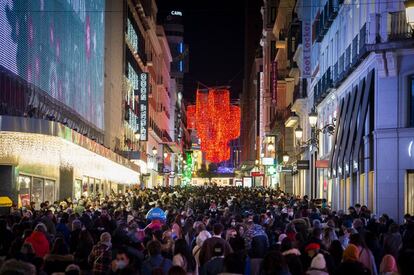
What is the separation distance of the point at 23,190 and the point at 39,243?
792 inches

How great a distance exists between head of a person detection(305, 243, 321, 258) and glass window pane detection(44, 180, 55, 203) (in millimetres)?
27695

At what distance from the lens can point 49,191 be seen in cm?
4003

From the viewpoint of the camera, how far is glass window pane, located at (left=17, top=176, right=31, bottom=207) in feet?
108

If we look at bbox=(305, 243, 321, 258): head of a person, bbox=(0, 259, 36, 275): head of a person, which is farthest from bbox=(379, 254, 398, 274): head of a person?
bbox=(0, 259, 36, 275): head of a person

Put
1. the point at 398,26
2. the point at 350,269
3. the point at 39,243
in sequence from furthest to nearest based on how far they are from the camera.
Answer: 1. the point at 398,26
2. the point at 39,243
3. the point at 350,269

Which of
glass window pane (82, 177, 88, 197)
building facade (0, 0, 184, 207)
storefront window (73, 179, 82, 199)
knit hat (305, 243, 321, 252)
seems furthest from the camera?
glass window pane (82, 177, 88, 197)

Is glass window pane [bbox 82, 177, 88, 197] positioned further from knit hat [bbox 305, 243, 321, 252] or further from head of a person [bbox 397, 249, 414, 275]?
head of a person [bbox 397, 249, 414, 275]

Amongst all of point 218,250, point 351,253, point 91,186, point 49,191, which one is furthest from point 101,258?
point 91,186

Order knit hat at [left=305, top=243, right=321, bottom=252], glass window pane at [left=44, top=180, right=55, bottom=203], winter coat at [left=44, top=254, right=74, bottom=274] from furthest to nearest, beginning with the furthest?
glass window pane at [left=44, top=180, right=55, bottom=203] < knit hat at [left=305, top=243, right=321, bottom=252] < winter coat at [left=44, top=254, right=74, bottom=274]

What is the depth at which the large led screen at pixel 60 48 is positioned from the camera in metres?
31.6

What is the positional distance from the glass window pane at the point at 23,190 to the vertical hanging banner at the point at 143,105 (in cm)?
4643

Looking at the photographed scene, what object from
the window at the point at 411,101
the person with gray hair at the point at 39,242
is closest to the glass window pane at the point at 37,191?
the window at the point at 411,101

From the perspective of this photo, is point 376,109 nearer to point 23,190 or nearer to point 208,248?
point 23,190

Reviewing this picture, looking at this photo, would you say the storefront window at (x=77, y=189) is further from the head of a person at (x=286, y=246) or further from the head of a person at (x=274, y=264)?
the head of a person at (x=274, y=264)
